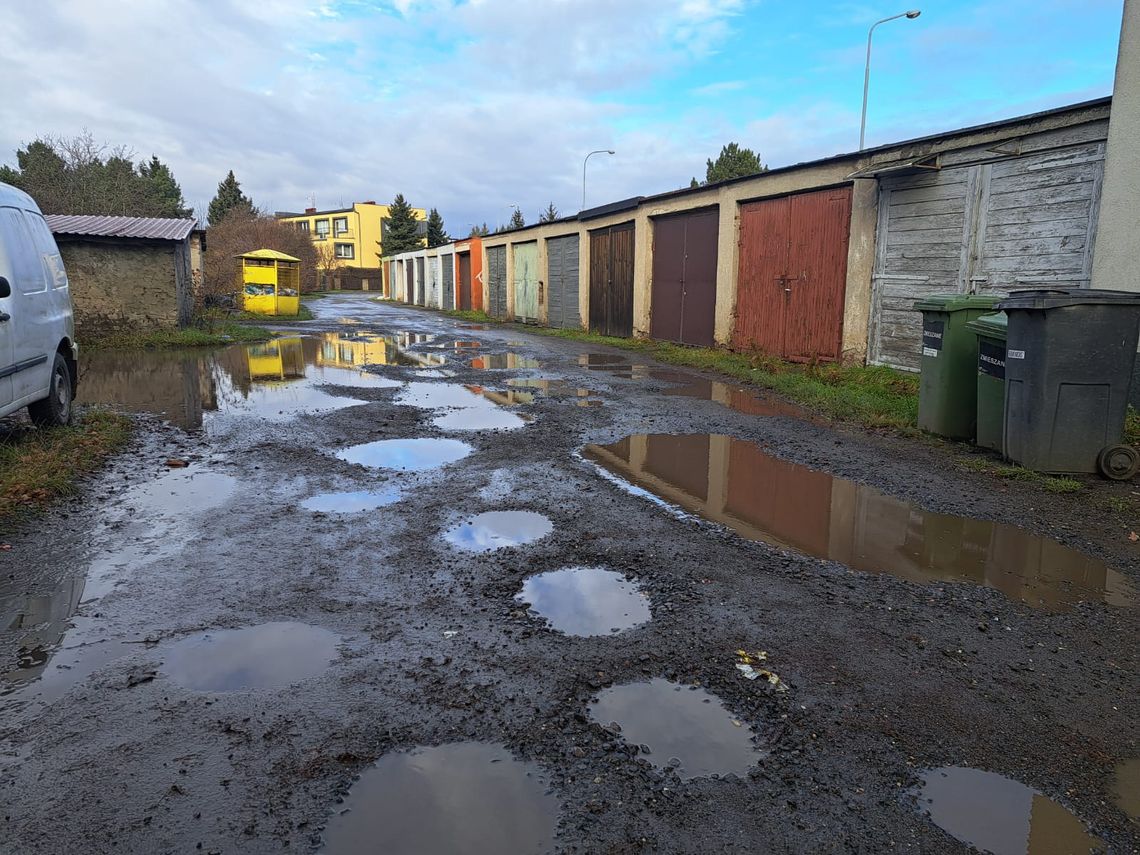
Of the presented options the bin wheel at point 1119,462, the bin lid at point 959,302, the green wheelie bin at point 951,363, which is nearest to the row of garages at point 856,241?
the bin lid at point 959,302

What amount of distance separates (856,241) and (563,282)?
14.3m

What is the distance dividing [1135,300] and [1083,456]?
132 cm

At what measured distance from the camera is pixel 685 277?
17891 mm

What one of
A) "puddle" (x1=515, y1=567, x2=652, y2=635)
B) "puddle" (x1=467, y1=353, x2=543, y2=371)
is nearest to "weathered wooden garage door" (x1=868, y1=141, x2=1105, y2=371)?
"puddle" (x1=467, y1=353, x2=543, y2=371)

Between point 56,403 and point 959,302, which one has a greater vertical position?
point 959,302

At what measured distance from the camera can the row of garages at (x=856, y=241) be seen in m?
9.27

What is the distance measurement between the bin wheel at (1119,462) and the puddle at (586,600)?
4.70 meters

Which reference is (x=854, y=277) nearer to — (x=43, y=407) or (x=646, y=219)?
(x=646, y=219)

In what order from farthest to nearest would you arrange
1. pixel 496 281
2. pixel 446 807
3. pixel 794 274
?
pixel 496 281, pixel 794 274, pixel 446 807

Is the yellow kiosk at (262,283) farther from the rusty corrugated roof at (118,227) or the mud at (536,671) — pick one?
the mud at (536,671)

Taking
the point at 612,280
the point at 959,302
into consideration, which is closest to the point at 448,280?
the point at 612,280

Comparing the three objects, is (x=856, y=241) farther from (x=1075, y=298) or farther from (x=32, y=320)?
(x=32, y=320)

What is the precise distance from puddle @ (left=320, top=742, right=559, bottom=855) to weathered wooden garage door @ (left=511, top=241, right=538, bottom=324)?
26.2m

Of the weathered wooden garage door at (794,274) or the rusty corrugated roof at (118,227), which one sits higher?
the rusty corrugated roof at (118,227)
